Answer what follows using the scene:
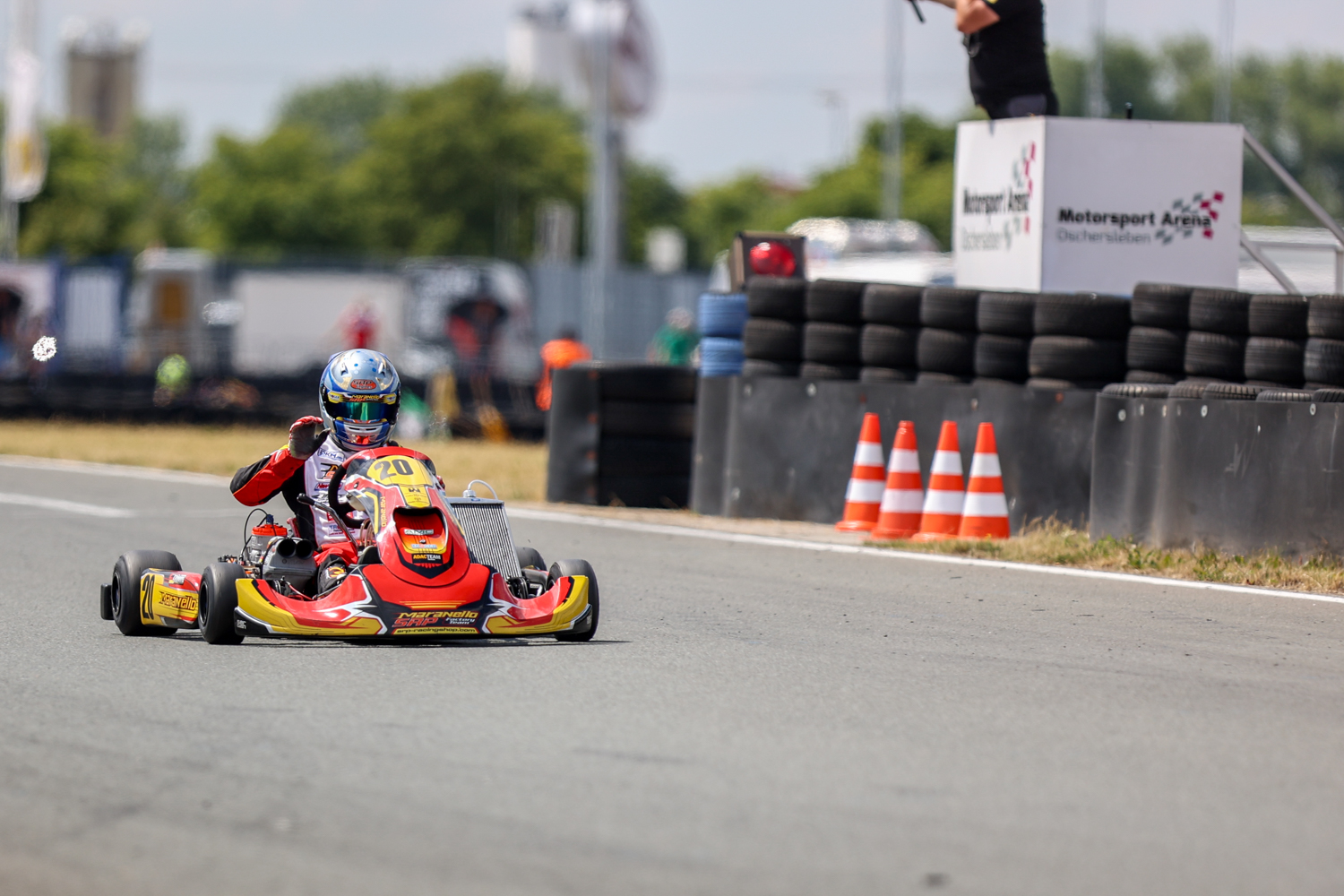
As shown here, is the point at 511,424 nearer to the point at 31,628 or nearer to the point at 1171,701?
the point at 31,628

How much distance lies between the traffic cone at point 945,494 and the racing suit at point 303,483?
4.81 m

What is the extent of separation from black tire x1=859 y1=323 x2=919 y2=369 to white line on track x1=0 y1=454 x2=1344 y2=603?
4.78 ft

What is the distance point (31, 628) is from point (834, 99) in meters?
62.4

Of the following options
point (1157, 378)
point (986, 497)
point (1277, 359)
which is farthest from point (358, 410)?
point (1277, 359)

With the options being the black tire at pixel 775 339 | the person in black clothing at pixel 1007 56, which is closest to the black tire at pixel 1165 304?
the black tire at pixel 775 339

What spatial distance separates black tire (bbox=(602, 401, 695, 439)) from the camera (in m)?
14.3

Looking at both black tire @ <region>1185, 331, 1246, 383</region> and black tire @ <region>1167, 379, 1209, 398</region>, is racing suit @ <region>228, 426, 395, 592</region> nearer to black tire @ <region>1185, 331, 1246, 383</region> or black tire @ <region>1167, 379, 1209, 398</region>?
black tire @ <region>1167, 379, 1209, 398</region>

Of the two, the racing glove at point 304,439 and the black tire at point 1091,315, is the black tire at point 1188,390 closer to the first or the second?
the black tire at point 1091,315

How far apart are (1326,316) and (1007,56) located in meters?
4.04

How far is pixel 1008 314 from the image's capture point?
12.5 m

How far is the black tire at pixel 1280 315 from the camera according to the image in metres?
11.4

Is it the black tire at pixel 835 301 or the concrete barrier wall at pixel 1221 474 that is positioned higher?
the black tire at pixel 835 301

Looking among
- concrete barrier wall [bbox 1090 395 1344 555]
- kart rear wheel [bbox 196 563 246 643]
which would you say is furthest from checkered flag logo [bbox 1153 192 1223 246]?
kart rear wheel [bbox 196 563 246 643]

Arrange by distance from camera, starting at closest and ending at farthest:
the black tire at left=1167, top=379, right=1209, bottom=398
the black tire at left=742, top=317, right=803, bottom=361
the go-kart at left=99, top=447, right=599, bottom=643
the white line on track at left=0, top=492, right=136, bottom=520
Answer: the go-kart at left=99, top=447, right=599, bottom=643, the black tire at left=1167, top=379, right=1209, bottom=398, the black tire at left=742, top=317, right=803, bottom=361, the white line on track at left=0, top=492, right=136, bottom=520
